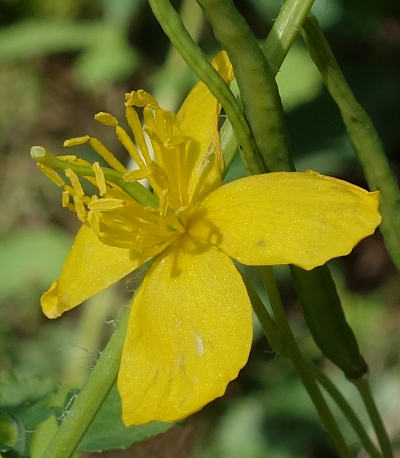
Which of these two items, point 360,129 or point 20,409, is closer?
point 360,129

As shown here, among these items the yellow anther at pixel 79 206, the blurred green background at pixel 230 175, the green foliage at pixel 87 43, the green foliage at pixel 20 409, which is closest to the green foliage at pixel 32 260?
the blurred green background at pixel 230 175

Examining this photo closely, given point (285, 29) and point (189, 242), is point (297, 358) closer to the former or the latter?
point (189, 242)

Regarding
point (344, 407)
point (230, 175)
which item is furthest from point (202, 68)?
point (230, 175)

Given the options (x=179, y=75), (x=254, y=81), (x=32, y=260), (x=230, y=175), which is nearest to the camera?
(x=254, y=81)

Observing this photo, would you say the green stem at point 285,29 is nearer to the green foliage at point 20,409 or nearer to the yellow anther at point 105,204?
the yellow anther at point 105,204

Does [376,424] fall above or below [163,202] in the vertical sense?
below

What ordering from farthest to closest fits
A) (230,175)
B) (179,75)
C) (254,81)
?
(179,75) < (230,175) < (254,81)
